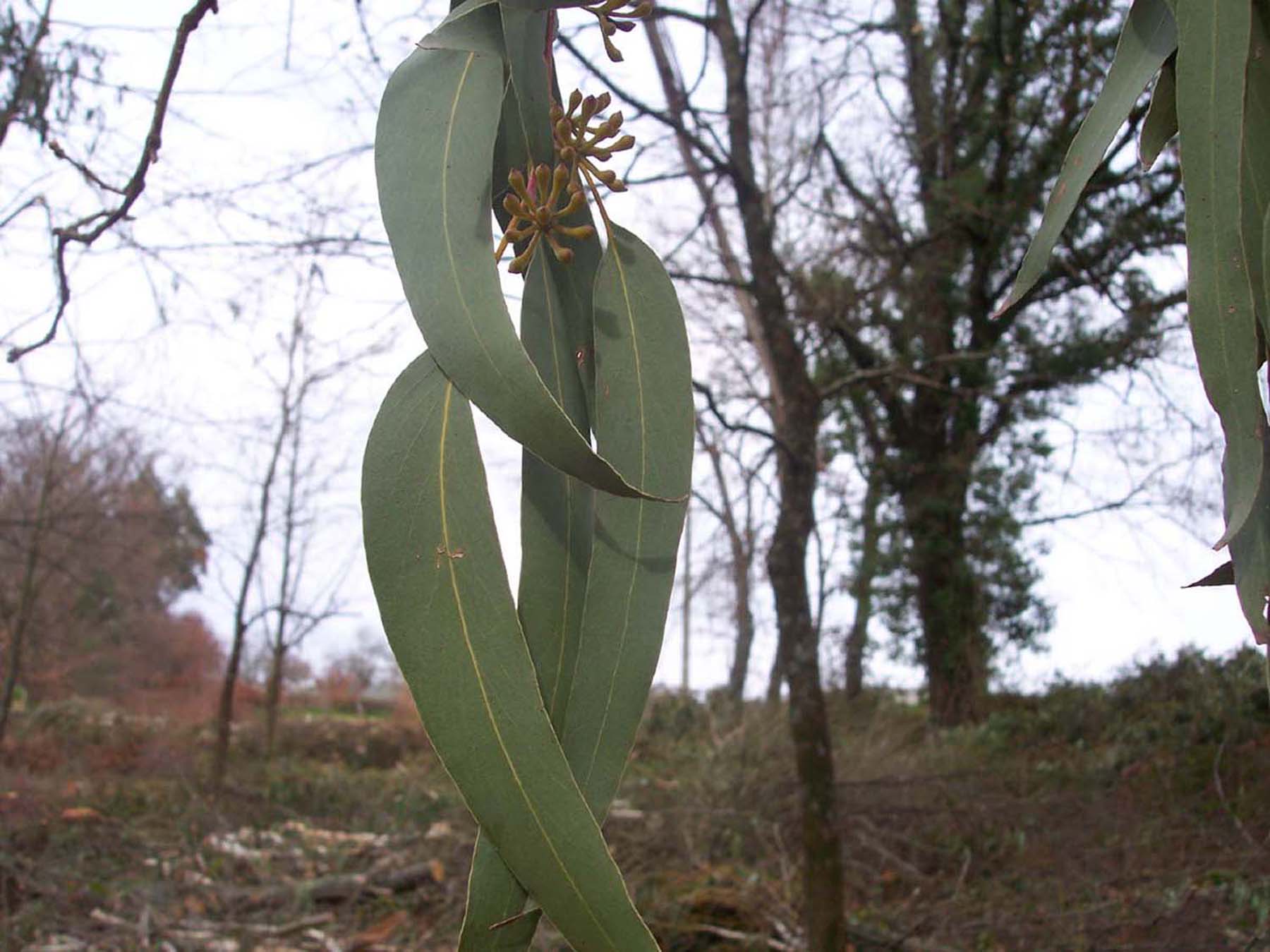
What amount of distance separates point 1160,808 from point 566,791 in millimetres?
5699

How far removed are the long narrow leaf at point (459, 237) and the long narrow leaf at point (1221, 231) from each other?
1.19 feet

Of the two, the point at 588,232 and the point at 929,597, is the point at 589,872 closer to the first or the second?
the point at 588,232

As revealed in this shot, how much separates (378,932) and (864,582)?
23.0 feet

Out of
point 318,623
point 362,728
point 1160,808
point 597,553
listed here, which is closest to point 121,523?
point 318,623

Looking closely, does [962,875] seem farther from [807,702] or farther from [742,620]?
[742,620]

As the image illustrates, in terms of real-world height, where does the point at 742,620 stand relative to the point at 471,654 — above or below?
above

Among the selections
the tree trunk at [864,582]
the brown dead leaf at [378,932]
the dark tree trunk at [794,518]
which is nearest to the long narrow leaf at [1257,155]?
the dark tree trunk at [794,518]

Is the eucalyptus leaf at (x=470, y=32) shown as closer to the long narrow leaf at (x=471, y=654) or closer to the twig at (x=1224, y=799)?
the long narrow leaf at (x=471, y=654)

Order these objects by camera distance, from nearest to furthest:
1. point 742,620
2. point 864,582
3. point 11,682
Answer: point 11,682 → point 864,582 → point 742,620

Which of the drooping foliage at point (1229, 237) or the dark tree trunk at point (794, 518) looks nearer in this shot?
the drooping foliage at point (1229, 237)

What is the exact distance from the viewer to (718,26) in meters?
3.90

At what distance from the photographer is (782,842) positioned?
4.94m

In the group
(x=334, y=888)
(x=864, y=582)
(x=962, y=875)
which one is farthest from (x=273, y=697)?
(x=962, y=875)

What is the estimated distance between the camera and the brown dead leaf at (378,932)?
4039 millimetres
